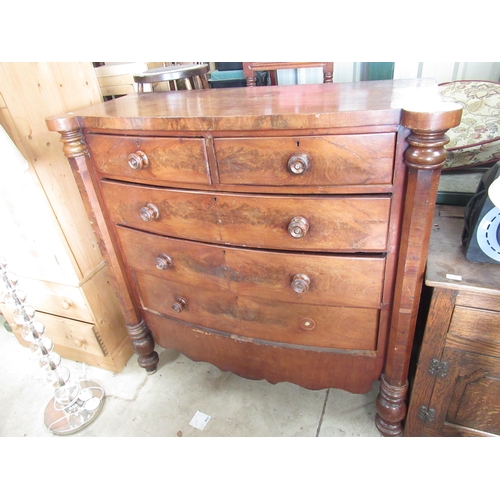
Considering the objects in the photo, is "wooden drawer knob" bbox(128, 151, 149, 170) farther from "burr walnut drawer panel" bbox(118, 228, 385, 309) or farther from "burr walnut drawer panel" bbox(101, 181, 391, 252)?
"burr walnut drawer panel" bbox(118, 228, 385, 309)

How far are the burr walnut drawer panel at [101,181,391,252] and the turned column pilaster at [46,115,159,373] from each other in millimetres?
69

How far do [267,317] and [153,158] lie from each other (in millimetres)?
515

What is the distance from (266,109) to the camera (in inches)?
30.3

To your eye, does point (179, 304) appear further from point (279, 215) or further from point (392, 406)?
point (392, 406)

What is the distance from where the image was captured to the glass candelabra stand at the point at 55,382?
3.93 ft

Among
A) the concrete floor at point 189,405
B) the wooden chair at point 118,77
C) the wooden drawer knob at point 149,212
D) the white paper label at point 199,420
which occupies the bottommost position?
the concrete floor at point 189,405

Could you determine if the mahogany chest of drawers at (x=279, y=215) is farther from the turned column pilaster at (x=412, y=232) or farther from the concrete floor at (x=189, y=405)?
the concrete floor at (x=189, y=405)

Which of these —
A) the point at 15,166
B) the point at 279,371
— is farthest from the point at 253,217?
the point at 15,166

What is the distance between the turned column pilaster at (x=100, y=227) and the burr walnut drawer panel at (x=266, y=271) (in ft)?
0.25

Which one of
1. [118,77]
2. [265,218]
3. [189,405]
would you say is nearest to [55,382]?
[189,405]

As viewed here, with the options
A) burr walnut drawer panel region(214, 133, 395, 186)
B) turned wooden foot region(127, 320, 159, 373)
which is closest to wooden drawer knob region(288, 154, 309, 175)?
burr walnut drawer panel region(214, 133, 395, 186)

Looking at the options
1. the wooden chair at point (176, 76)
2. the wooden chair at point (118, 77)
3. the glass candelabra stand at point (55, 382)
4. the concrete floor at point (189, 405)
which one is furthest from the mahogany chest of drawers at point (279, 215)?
the wooden chair at point (118, 77)
